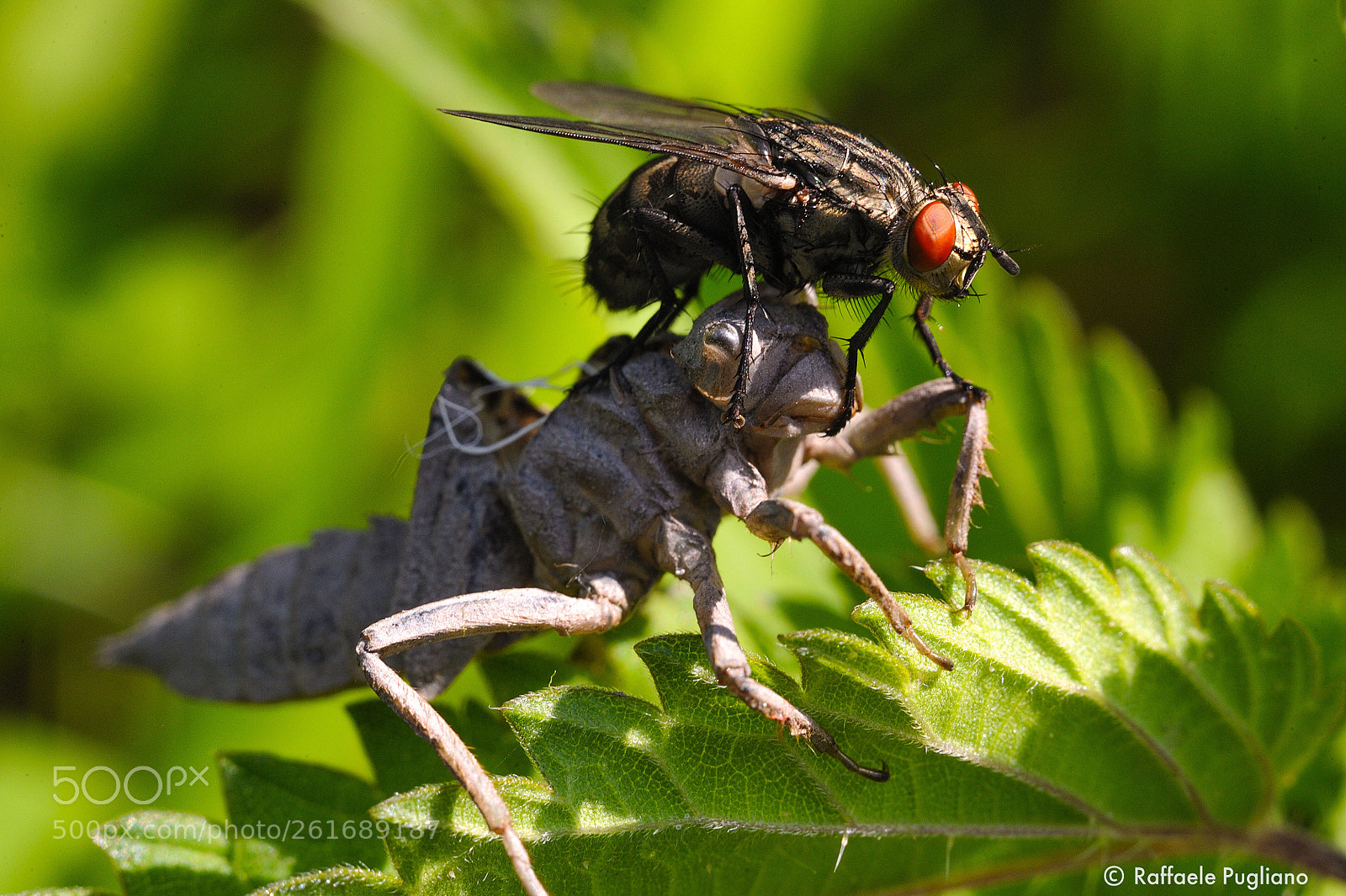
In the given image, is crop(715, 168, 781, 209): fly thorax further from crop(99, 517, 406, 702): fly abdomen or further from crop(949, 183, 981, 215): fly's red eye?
crop(99, 517, 406, 702): fly abdomen

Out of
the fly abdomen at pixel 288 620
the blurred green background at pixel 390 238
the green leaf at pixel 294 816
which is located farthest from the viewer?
the blurred green background at pixel 390 238

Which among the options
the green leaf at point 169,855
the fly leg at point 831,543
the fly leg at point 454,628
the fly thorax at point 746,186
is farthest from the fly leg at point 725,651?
the green leaf at point 169,855

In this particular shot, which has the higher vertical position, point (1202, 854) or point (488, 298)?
point (488, 298)

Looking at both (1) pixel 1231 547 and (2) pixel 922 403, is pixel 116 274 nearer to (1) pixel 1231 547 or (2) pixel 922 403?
(2) pixel 922 403

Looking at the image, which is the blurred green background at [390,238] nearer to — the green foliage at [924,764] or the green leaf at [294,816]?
the green foliage at [924,764]

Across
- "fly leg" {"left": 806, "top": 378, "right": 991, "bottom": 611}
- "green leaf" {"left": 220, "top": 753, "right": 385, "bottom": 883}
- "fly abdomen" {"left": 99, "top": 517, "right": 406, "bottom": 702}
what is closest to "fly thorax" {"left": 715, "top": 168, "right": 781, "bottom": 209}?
"fly leg" {"left": 806, "top": 378, "right": 991, "bottom": 611}

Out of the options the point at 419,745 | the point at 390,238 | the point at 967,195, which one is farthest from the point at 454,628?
the point at 390,238

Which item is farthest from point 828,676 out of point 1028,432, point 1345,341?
point 1345,341
